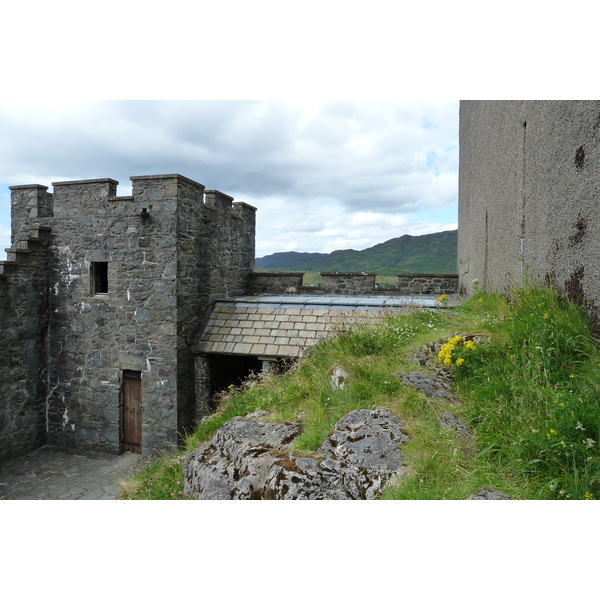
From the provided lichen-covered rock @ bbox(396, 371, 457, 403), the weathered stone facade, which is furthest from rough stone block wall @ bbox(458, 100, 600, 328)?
the weathered stone facade

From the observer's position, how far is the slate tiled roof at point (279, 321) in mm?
8391

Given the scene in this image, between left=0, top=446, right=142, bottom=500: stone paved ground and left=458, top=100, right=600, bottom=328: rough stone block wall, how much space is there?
7750mm

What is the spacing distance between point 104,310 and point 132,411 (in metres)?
2.44

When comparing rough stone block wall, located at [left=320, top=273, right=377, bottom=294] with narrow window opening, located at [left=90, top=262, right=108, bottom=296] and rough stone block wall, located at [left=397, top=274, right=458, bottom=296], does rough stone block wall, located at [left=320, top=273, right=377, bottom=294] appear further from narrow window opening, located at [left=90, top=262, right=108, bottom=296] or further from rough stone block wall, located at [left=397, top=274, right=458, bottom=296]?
narrow window opening, located at [left=90, top=262, right=108, bottom=296]

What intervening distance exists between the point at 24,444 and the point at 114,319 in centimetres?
366

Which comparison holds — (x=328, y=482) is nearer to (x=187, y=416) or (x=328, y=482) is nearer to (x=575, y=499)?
(x=575, y=499)

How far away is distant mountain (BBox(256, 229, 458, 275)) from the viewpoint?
110188 mm

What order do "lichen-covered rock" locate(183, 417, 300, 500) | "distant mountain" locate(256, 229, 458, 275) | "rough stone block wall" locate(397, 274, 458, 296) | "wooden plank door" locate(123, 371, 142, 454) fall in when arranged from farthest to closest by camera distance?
"distant mountain" locate(256, 229, 458, 275)
"rough stone block wall" locate(397, 274, 458, 296)
"wooden plank door" locate(123, 371, 142, 454)
"lichen-covered rock" locate(183, 417, 300, 500)

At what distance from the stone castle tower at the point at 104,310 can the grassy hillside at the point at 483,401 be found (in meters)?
3.58

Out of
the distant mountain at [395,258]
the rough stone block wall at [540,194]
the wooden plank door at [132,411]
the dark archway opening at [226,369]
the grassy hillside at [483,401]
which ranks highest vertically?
the distant mountain at [395,258]

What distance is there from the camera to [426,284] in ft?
37.7

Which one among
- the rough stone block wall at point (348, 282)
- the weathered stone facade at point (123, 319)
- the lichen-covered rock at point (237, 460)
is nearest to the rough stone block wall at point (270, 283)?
the rough stone block wall at point (348, 282)

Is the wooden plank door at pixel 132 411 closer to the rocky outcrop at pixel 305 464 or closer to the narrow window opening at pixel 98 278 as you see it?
the narrow window opening at pixel 98 278

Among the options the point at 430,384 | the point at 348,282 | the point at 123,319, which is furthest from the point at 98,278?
the point at 430,384
